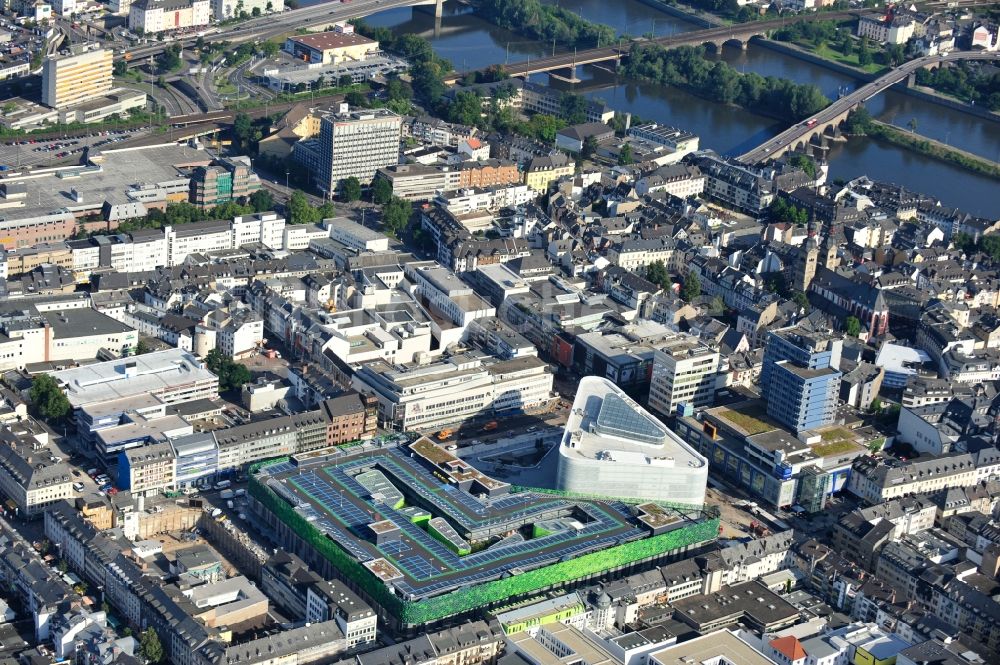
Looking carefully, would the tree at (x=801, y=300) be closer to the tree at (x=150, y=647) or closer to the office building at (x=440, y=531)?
the office building at (x=440, y=531)

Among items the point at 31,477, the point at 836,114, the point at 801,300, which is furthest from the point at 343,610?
the point at 836,114

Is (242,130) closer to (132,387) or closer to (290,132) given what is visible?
(290,132)

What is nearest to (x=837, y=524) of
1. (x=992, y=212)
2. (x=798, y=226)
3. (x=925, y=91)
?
(x=798, y=226)

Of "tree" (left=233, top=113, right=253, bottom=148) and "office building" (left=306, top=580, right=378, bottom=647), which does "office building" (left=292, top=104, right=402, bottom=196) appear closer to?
"tree" (left=233, top=113, right=253, bottom=148)

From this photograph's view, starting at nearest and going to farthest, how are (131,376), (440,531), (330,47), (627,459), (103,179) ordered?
(440,531) < (627,459) < (131,376) < (103,179) < (330,47)

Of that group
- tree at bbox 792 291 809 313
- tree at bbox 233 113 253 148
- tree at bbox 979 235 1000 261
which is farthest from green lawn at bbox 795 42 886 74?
tree at bbox 233 113 253 148

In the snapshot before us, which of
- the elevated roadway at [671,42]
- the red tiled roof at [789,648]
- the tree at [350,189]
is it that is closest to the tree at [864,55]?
the elevated roadway at [671,42]
